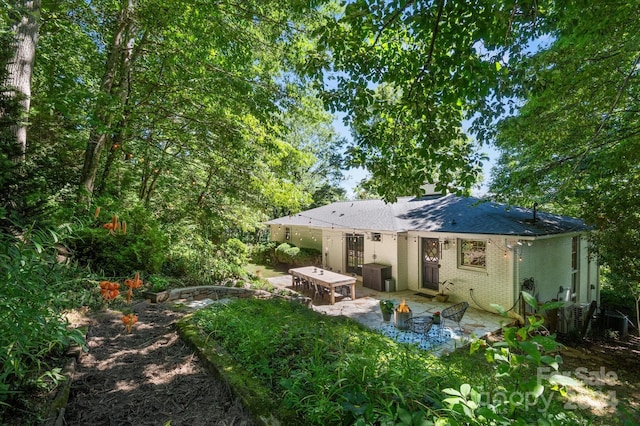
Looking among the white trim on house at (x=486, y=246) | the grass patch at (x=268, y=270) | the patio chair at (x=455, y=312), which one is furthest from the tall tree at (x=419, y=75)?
the grass patch at (x=268, y=270)

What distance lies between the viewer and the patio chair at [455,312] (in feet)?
23.2

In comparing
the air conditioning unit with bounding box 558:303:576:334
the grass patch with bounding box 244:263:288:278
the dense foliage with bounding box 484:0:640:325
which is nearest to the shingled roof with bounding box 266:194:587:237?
the dense foliage with bounding box 484:0:640:325

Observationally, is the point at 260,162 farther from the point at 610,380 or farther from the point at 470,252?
the point at 610,380

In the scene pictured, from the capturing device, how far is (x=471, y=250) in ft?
31.9

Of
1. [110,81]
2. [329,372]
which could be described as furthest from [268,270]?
[329,372]

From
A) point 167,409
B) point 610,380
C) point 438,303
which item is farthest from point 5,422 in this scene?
point 438,303

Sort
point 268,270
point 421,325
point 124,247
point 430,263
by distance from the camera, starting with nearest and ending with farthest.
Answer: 1. point 124,247
2. point 421,325
3. point 430,263
4. point 268,270

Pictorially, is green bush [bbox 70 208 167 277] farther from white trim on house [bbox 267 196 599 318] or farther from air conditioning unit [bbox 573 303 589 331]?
air conditioning unit [bbox 573 303 589 331]

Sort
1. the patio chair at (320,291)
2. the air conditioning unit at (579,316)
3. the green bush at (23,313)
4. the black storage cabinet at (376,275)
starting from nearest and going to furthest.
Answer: the green bush at (23,313) < the air conditioning unit at (579,316) < the patio chair at (320,291) < the black storage cabinet at (376,275)

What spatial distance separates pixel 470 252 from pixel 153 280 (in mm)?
9131

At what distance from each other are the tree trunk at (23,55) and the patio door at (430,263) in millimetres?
10792

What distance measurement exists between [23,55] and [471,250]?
1113cm

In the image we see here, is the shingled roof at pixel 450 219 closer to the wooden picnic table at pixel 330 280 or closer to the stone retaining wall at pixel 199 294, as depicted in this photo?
the wooden picnic table at pixel 330 280

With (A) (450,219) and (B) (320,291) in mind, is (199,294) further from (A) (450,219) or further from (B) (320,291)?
(A) (450,219)
